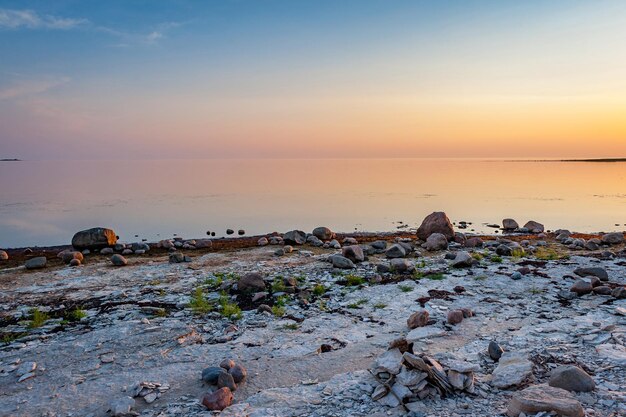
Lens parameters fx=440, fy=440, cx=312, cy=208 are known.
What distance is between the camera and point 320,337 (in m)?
8.74

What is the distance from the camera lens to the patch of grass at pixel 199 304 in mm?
10321

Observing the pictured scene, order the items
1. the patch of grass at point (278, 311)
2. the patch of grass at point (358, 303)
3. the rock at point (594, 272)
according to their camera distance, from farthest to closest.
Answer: the rock at point (594, 272) → the patch of grass at point (358, 303) → the patch of grass at point (278, 311)

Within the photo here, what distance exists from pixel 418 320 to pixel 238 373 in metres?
3.99

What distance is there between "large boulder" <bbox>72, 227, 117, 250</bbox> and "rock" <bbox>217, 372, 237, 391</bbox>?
15.0 metres

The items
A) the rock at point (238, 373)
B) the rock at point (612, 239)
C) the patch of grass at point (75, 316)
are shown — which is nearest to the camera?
the rock at point (238, 373)

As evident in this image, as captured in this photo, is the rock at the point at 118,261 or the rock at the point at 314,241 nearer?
the rock at the point at 118,261

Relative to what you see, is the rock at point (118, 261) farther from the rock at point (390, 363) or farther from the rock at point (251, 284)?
the rock at point (390, 363)

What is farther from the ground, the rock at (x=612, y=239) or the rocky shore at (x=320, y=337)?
the rocky shore at (x=320, y=337)

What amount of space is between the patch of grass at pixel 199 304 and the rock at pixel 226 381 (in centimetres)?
359

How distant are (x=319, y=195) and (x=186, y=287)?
39058mm

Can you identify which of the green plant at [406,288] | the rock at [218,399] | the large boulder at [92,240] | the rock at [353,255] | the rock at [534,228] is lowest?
the rock at [534,228]

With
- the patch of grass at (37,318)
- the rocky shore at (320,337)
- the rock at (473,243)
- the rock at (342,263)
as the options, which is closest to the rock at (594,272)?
the rocky shore at (320,337)

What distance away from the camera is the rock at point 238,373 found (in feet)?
22.8

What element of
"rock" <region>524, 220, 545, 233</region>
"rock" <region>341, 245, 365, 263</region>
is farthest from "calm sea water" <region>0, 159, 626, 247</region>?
"rock" <region>341, 245, 365, 263</region>
